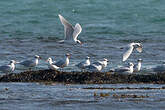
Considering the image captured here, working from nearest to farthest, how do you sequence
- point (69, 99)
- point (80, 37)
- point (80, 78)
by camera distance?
point (69, 99)
point (80, 78)
point (80, 37)

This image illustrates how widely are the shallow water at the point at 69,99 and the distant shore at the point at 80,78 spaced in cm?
73

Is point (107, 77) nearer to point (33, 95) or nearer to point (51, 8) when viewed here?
point (33, 95)

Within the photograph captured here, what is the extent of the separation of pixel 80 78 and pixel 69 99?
2759mm

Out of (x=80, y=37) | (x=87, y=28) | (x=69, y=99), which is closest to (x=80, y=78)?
(x=69, y=99)

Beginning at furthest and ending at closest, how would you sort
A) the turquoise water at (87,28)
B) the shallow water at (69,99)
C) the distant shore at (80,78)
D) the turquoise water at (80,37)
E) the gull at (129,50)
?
the turquoise water at (87,28)
the gull at (129,50)
the distant shore at (80,78)
the turquoise water at (80,37)
the shallow water at (69,99)

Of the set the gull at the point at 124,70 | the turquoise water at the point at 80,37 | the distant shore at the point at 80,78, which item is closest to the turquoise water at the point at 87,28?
the turquoise water at the point at 80,37

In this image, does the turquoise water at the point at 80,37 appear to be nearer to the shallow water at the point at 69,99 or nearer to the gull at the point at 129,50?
the shallow water at the point at 69,99

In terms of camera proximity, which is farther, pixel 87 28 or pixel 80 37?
pixel 87 28

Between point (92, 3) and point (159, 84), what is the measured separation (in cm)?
2389

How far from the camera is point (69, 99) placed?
11203 millimetres

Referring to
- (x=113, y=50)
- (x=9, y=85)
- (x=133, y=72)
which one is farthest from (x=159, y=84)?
(x=113, y=50)

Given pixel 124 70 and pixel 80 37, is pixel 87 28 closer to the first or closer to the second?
pixel 80 37

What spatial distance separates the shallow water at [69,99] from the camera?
413 inches

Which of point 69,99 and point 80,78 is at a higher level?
point 80,78
